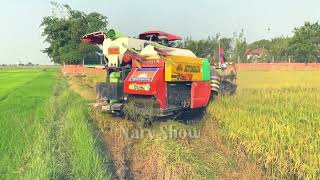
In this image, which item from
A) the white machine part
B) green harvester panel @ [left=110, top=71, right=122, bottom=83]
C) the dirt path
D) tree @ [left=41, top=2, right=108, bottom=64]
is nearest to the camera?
the dirt path

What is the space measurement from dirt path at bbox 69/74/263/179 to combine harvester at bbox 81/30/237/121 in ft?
1.22

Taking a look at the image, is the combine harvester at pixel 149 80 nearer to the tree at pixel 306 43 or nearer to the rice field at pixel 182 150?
the rice field at pixel 182 150

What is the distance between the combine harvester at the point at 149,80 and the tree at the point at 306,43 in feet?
142

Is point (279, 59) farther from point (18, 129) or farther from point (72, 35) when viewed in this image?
point (18, 129)

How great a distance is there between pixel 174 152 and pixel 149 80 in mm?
2048

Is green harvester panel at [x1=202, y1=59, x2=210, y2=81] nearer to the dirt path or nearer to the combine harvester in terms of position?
the combine harvester

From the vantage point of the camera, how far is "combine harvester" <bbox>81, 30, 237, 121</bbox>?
7.75m

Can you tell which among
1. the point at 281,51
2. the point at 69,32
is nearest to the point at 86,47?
the point at 69,32

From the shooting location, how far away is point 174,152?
5949mm

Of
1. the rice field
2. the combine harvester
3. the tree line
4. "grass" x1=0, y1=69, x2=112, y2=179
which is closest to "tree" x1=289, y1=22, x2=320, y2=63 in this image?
the tree line

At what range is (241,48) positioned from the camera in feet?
173

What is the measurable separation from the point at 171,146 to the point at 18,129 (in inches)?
137

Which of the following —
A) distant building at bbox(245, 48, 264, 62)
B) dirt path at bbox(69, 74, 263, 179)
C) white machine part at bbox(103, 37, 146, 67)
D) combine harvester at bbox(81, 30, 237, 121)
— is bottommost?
dirt path at bbox(69, 74, 263, 179)

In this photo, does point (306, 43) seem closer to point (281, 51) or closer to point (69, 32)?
point (281, 51)
